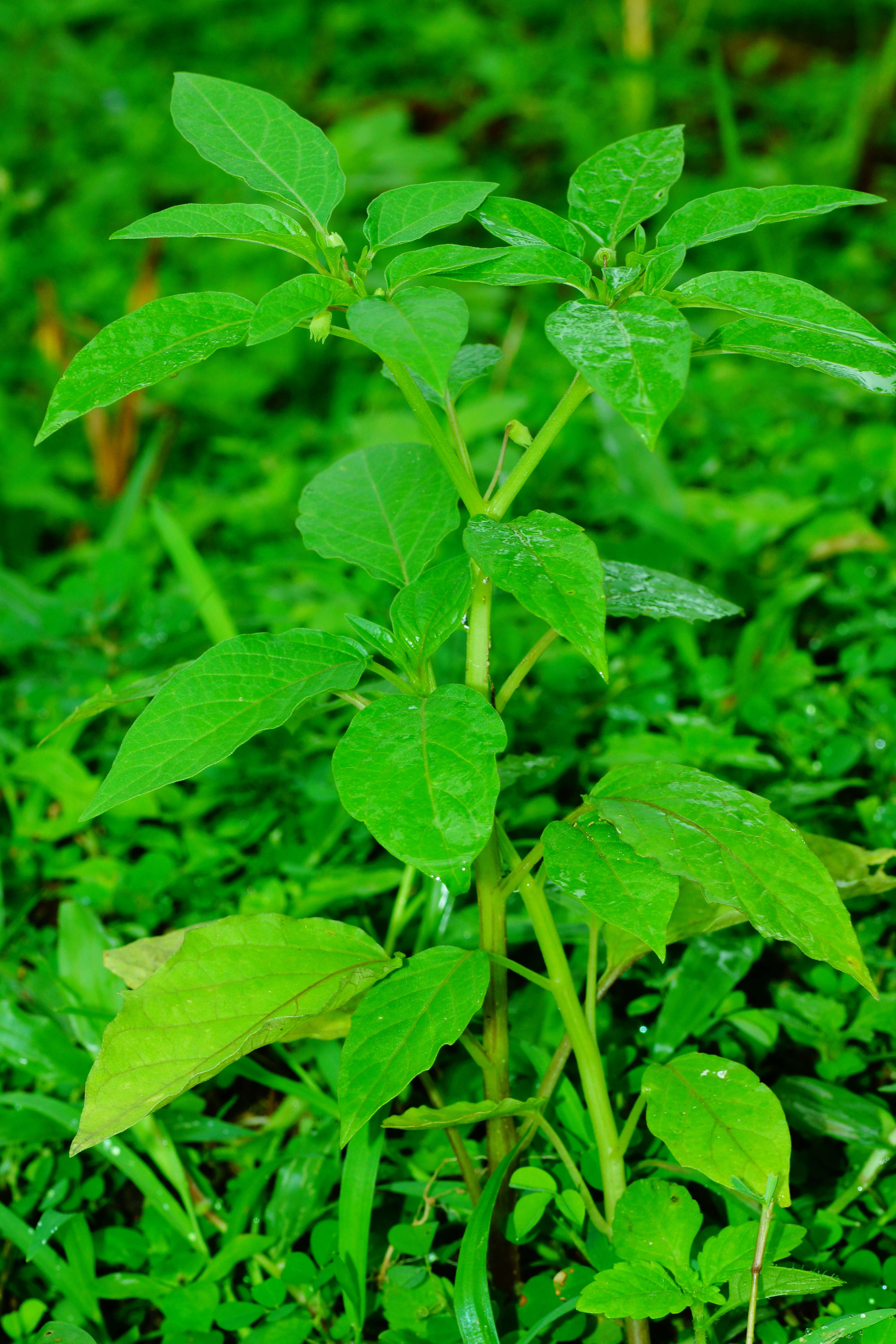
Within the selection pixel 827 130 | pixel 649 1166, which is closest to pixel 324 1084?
pixel 649 1166

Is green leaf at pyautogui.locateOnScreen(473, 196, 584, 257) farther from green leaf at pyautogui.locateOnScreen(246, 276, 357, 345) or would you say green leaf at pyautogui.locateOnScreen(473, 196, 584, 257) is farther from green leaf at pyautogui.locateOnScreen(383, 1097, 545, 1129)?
green leaf at pyautogui.locateOnScreen(383, 1097, 545, 1129)

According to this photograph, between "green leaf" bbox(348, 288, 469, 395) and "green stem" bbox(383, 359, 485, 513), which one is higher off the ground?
"green leaf" bbox(348, 288, 469, 395)

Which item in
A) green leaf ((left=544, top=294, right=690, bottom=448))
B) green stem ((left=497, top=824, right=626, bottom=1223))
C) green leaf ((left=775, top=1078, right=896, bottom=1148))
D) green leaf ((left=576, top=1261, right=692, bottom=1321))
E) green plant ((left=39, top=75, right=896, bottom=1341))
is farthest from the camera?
green leaf ((left=775, top=1078, right=896, bottom=1148))

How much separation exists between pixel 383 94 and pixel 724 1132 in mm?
5076

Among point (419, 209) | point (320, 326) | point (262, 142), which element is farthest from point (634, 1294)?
point (262, 142)

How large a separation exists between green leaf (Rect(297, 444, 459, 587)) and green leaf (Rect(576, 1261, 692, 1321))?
0.74 metres

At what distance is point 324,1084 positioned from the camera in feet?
4.83

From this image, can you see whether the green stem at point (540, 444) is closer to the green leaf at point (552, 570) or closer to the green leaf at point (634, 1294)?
the green leaf at point (552, 570)

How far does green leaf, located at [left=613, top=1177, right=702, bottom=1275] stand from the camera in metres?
1.03

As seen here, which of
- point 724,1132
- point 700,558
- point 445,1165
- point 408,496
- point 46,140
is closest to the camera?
point 724,1132

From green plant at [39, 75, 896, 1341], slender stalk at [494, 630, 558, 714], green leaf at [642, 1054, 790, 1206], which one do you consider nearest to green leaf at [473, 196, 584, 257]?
green plant at [39, 75, 896, 1341]

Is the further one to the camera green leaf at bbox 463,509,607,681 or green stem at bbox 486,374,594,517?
green stem at bbox 486,374,594,517

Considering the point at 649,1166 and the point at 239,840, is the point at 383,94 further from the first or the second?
the point at 649,1166

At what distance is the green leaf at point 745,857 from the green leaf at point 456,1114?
0.32 metres
